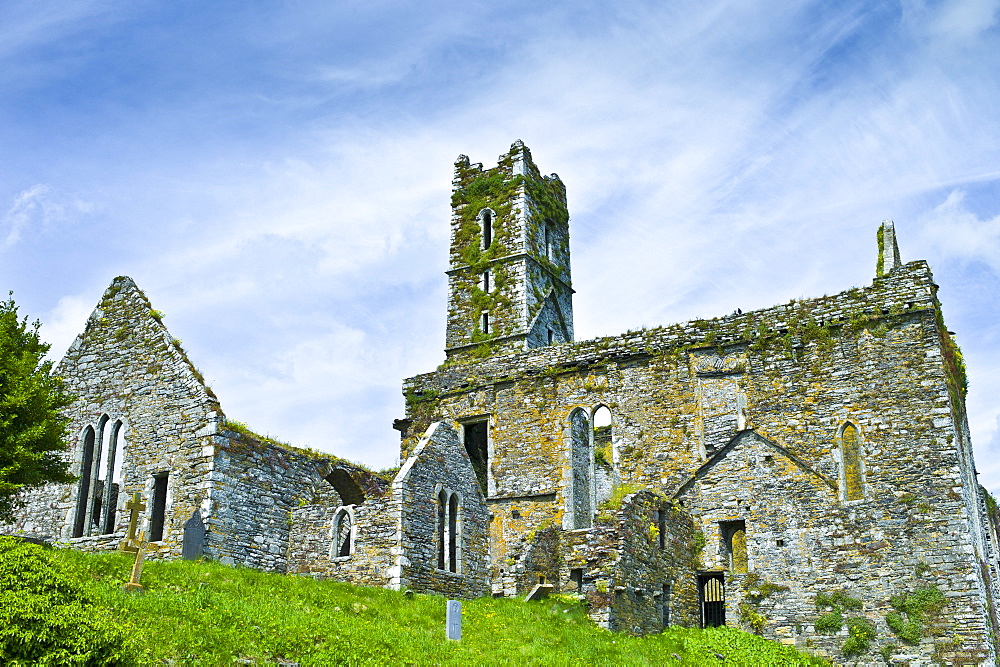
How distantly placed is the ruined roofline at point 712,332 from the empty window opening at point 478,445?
143 centimetres

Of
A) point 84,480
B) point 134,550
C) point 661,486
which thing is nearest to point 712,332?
point 661,486

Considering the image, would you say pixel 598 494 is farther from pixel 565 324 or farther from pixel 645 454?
pixel 565 324

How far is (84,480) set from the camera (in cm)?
2745

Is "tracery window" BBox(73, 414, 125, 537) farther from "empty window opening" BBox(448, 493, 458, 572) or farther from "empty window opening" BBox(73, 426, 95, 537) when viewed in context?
"empty window opening" BBox(448, 493, 458, 572)

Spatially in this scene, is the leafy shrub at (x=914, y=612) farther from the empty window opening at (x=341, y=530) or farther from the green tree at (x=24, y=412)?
the green tree at (x=24, y=412)

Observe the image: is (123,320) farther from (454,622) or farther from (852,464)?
(852,464)

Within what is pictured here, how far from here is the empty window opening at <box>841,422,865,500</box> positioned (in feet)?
86.7

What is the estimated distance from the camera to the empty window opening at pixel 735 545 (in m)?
27.5

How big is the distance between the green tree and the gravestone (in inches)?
123

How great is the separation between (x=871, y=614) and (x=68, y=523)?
2111 centimetres

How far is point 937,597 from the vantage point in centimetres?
2438

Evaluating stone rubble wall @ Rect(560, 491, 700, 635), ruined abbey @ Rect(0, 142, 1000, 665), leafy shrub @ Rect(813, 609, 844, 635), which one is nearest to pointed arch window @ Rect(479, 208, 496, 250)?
ruined abbey @ Rect(0, 142, 1000, 665)

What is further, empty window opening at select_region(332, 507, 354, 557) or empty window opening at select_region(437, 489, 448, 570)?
empty window opening at select_region(437, 489, 448, 570)

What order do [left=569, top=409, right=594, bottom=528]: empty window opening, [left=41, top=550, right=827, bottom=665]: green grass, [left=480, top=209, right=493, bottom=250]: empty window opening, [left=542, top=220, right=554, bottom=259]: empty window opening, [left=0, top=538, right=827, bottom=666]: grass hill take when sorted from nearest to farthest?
1. [left=0, top=538, right=827, bottom=666]: grass hill
2. [left=41, top=550, right=827, bottom=665]: green grass
3. [left=569, top=409, right=594, bottom=528]: empty window opening
4. [left=480, top=209, right=493, bottom=250]: empty window opening
5. [left=542, top=220, right=554, bottom=259]: empty window opening
